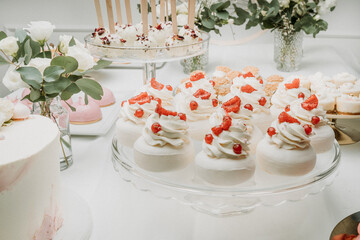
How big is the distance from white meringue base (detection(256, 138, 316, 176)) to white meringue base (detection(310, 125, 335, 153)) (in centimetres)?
8

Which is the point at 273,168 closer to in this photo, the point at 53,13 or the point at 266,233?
the point at 266,233

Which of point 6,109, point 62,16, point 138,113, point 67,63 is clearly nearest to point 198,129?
point 138,113

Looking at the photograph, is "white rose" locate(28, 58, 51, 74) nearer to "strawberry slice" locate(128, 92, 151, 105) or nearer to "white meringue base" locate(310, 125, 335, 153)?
"strawberry slice" locate(128, 92, 151, 105)

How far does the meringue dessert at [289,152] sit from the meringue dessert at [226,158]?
0.19ft

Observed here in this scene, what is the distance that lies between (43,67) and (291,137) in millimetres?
650

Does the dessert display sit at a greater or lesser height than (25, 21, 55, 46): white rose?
lesser

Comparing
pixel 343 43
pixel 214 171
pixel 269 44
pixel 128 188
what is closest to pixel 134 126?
pixel 128 188

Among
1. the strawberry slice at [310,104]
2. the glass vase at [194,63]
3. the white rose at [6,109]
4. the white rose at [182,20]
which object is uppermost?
the white rose at [6,109]

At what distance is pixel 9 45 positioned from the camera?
1.04 m

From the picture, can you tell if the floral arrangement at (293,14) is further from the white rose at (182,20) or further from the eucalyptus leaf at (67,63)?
the eucalyptus leaf at (67,63)

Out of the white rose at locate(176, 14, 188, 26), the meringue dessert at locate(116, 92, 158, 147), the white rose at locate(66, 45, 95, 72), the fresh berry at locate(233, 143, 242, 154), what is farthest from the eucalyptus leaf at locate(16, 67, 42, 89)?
the white rose at locate(176, 14, 188, 26)

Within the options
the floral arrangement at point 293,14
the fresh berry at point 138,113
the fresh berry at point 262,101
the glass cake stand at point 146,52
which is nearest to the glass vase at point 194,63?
the floral arrangement at point 293,14

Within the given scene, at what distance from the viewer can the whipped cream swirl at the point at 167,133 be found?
3.08 feet

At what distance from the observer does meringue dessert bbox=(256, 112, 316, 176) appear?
3.01 ft
